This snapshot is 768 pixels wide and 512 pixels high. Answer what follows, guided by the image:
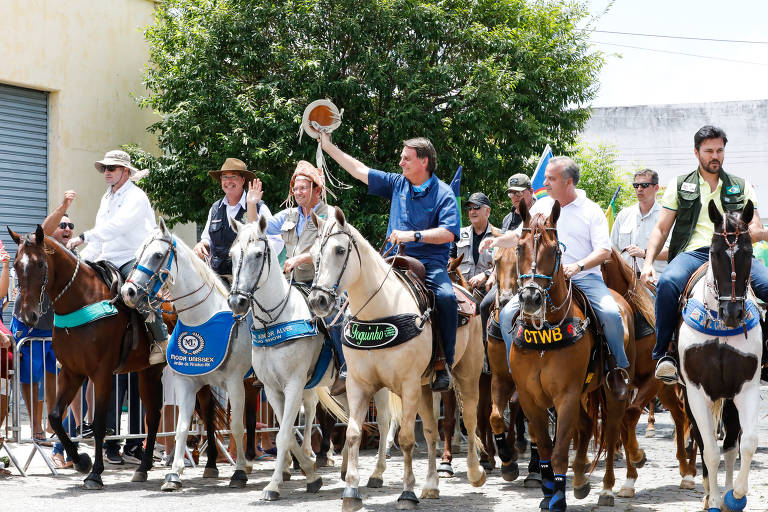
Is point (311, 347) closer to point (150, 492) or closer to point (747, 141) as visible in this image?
point (150, 492)

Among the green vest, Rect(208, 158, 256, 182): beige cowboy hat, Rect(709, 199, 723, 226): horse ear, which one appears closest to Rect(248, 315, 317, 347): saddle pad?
Rect(208, 158, 256, 182): beige cowboy hat

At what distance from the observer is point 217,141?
18906mm

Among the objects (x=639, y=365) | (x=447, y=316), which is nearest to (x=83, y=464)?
(x=447, y=316)

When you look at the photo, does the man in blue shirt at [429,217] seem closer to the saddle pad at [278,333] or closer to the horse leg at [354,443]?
the horse leg at [354,443]

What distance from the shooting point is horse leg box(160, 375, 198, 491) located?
841 cm

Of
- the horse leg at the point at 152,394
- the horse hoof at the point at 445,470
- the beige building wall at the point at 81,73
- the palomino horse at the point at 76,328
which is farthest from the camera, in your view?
the beige building wall at the point at 81,73

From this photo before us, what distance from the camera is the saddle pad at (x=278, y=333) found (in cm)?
834

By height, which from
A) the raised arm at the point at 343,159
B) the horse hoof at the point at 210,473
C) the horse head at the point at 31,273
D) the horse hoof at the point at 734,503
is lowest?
the horse hoof at the point at 210,473

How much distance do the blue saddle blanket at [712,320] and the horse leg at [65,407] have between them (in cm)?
574

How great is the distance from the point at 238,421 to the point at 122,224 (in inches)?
94.9

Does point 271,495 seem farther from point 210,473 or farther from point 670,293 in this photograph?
point 670,293

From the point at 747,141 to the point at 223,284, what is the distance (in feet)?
139

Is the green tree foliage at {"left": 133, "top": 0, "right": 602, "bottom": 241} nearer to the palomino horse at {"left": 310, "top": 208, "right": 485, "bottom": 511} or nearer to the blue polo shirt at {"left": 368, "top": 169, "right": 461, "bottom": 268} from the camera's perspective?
the blue polo shirt at {"left": 368, "top": 169, "right": 461, "bottom": 268}

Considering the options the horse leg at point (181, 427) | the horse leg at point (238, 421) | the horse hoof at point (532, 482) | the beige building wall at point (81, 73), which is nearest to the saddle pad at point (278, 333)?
the horse leg at point (238, 421)
